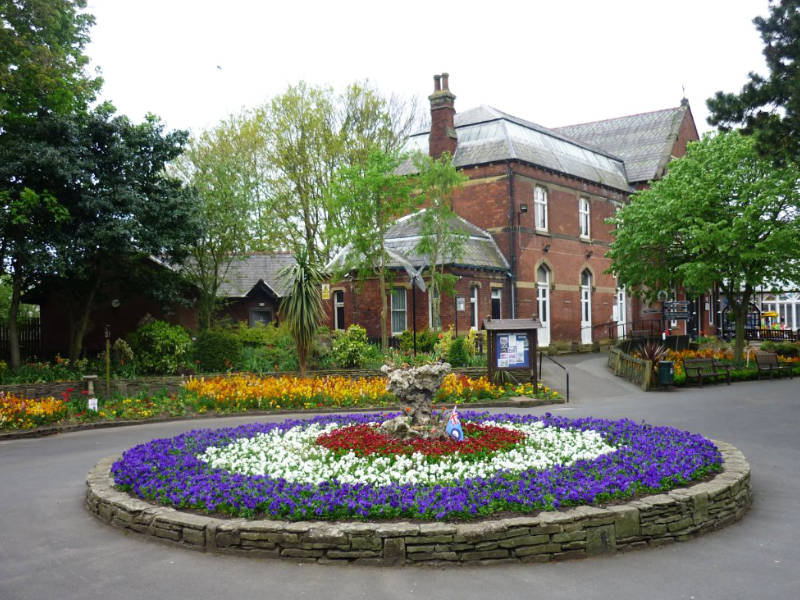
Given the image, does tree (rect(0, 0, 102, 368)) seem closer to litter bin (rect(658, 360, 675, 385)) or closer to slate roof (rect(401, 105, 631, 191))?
slate roof (rect(401, 105, 631, 191))

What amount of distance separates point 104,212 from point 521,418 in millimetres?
13780

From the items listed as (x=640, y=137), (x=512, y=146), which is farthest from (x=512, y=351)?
(x=640, y=137)

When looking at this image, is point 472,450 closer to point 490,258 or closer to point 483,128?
point 490,258

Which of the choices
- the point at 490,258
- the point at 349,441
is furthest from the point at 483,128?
the point at 349,441

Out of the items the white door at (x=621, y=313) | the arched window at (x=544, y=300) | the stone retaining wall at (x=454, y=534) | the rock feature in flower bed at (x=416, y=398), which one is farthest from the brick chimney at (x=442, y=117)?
the stone retaining wall at (x=454, y=534)

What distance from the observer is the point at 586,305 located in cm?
3594

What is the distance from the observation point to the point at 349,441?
9773mm

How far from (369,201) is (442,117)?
1080 centimetres

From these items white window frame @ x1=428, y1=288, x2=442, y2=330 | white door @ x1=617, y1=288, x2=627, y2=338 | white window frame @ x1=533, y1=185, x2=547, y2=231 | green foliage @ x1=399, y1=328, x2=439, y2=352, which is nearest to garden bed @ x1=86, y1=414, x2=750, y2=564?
green foliage @ x1=399, y1=328, x2=439, y2=352

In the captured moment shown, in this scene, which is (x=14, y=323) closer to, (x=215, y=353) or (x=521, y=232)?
(x=215, y=353)

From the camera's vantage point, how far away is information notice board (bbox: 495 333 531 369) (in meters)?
18.9

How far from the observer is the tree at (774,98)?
1348cm

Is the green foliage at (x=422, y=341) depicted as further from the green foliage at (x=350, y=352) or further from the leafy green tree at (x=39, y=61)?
the leafy green tree at (x=39, y=61)

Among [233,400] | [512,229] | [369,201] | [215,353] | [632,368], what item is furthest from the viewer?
[512,229]
